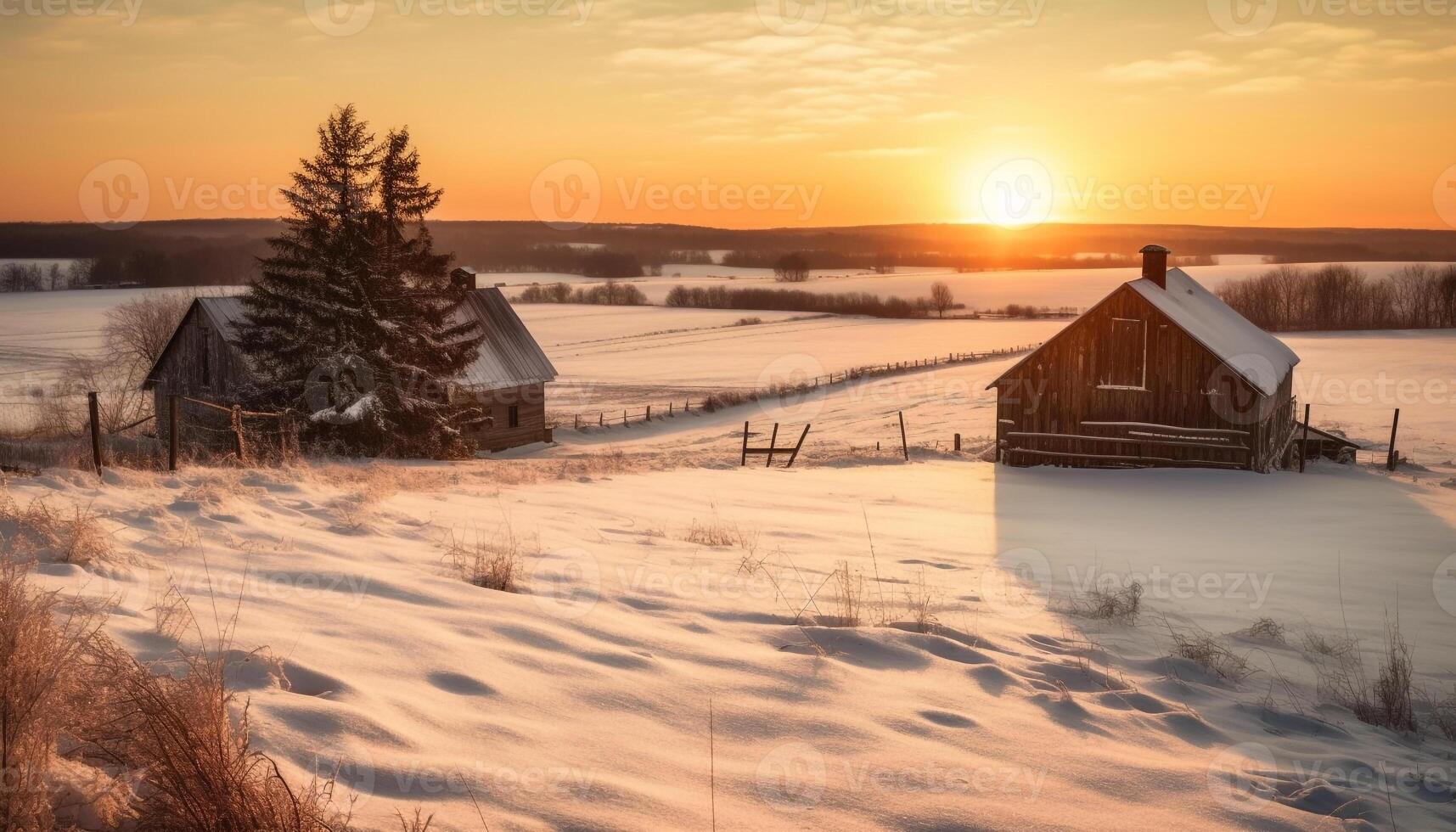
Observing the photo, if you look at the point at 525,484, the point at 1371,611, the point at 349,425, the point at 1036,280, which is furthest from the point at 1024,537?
the point at 1036,280

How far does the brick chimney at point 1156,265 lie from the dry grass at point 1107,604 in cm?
2127

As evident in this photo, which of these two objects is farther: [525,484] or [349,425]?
[349,425]

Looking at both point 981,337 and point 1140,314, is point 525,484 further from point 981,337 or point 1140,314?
point 981,337

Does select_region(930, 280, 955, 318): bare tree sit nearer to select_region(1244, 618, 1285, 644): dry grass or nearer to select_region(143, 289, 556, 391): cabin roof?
select_region(143, 289, 556, 391): cabin roof

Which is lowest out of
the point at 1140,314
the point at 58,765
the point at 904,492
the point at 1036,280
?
the point at 904,492

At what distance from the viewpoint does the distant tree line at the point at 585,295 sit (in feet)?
412

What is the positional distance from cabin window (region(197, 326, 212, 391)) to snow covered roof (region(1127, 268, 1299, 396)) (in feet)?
98.8

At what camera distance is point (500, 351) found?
1441 inches

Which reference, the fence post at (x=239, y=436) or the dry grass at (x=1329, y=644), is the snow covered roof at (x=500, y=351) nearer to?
the fence post at (x=239, y=436)

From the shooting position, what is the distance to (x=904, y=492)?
19.0 meters

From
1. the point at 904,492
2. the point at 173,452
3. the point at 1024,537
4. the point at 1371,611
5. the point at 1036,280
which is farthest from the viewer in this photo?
the point at 1036,280

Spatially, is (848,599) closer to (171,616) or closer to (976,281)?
(171,616)

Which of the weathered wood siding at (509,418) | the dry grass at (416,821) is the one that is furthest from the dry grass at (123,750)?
the weathered wood siding at (509,418)

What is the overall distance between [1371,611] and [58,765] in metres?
11.3
